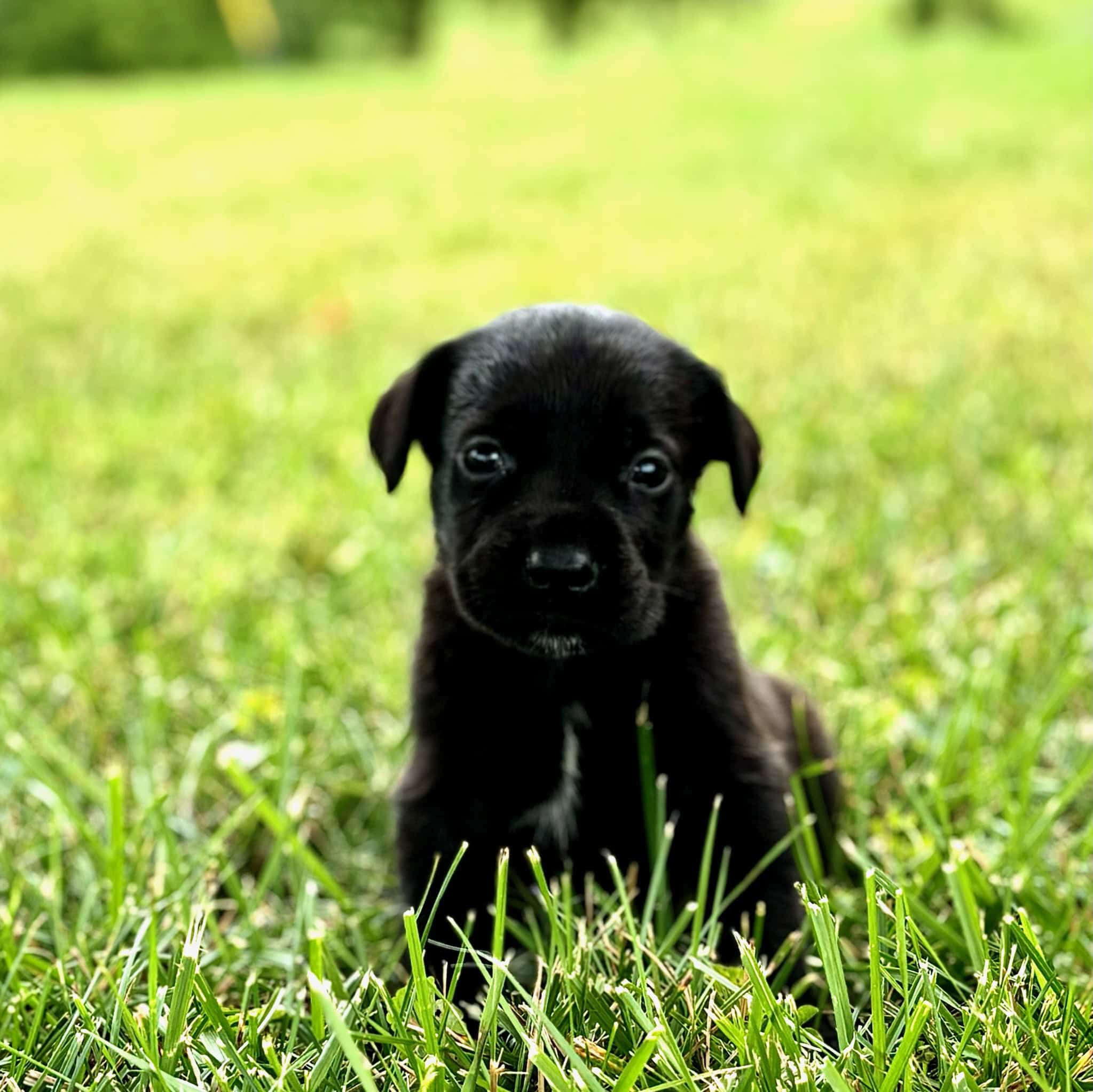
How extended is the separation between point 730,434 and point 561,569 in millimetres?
630

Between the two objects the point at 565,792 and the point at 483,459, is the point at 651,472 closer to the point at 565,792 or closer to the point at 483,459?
the point at 483,459

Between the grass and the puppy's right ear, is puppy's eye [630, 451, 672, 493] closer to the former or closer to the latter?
the puppy's right ear

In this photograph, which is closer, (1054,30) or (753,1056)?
(753,1056)

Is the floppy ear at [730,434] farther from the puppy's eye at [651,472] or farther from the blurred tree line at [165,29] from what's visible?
the blurred tree line at [165,29]

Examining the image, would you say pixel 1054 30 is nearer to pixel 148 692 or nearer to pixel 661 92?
pixel 661 92

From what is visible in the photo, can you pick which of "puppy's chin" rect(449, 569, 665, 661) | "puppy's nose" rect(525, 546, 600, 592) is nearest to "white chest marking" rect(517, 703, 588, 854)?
"puppy's chin" rect(449, 569, 665, 661)

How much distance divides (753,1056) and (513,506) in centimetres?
109

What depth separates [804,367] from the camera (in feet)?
21.7

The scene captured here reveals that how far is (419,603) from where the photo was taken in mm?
4508

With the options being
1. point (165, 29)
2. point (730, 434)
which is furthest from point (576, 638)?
point (165, 29)

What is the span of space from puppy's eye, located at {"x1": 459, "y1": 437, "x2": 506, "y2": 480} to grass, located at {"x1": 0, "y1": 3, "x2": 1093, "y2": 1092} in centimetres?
Answer: 86

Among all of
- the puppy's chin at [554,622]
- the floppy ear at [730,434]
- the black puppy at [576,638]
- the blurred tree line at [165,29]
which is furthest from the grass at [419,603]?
the blurred tree line at [165,29]

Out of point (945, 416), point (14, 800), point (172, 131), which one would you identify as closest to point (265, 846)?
point (14, 800)

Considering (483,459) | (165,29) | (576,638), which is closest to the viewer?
(576,638)
